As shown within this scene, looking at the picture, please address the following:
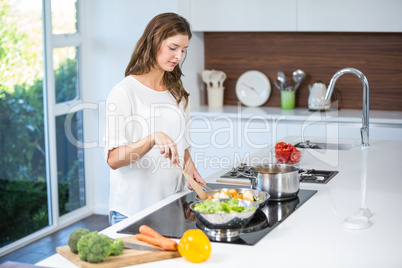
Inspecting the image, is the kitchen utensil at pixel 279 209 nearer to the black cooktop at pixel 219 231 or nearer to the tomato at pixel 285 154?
the black cooktop at pixel 219 231

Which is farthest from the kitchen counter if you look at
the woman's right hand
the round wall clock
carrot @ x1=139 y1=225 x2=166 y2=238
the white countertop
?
the round wall clock

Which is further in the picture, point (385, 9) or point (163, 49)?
point (385, 9)

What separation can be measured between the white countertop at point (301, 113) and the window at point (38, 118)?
106cm

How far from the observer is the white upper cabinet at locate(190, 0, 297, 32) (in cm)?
473

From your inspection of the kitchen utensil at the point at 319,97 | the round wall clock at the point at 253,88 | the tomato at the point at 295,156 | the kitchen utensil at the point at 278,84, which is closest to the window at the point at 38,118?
the round wall clock at the point at 253,88

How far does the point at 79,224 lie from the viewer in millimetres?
4930

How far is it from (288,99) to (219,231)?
3.20 metres

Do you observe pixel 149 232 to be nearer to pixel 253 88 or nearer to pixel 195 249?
pixel 195 249

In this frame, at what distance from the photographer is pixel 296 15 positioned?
469 centimetres

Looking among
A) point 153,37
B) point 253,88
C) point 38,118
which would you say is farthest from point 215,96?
point 153,37

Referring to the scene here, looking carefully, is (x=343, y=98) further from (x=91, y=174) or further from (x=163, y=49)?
(x=163, y=49)

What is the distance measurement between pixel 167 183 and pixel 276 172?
0.48 meters

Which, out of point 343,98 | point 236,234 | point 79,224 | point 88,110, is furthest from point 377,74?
point 236,234

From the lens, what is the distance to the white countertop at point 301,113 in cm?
447
